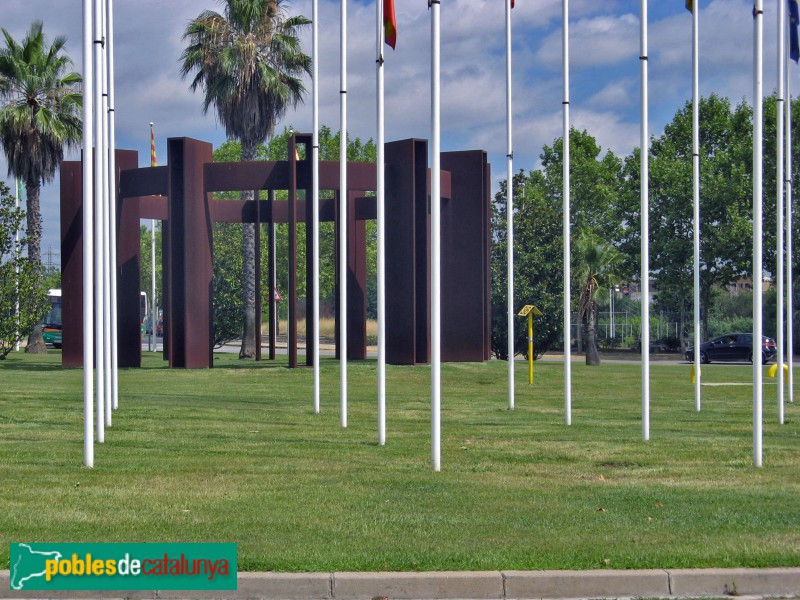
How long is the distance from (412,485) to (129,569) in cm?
460

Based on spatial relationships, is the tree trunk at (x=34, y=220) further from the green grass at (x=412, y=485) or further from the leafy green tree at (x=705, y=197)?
the leafy green tree at (x=705, y=197)

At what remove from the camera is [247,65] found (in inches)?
1548

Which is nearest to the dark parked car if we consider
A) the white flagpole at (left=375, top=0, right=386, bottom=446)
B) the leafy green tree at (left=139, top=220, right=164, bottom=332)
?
the white flagpole at (left=375, top=0, right=386, bottom=446)

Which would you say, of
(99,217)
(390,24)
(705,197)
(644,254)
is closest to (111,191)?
(99,217)

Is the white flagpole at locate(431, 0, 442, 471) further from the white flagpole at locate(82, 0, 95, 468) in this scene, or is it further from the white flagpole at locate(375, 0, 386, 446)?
the white flagpole at locate(82, 0, 95, 468)

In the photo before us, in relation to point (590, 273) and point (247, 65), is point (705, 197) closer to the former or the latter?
point (590, 273)

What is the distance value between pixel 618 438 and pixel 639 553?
7.62m

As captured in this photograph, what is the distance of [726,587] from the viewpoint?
23.2 ft

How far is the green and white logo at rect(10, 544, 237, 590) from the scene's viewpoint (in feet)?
21.4

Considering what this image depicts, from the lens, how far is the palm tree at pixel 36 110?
42.0 m

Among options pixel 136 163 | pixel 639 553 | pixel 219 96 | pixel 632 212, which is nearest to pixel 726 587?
pixel 639 553

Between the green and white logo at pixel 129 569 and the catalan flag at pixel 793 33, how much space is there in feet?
55.5

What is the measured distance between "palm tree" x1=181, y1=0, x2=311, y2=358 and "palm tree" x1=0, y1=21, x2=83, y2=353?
579cm

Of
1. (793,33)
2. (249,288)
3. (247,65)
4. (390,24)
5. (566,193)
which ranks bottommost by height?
(249,288)
